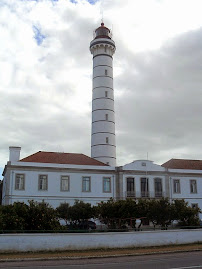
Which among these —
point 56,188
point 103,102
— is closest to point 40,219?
point 56,188

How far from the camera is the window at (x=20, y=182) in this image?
31.1 m

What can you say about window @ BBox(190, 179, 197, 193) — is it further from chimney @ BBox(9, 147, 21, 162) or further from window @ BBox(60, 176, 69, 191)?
chimney @ BBox(9, 147, 21, 162)

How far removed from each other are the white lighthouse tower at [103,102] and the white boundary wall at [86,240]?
19.0 meters

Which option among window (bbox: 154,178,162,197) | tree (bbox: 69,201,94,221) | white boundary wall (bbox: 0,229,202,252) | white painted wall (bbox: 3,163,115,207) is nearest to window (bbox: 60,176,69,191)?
white painted wall (bbox: 3,163,115,207)

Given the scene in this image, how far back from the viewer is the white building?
31.7 metres

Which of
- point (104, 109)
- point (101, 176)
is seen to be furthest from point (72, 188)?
point (104, 109)

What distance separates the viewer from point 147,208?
23547mm

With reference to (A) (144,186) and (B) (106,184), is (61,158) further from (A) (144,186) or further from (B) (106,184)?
(A) (144,186)

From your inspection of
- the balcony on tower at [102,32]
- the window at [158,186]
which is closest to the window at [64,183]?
the window at [158,186]

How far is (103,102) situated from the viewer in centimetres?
3872

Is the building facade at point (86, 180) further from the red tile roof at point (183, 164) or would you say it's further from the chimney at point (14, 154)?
the red tile roof at point (183, 164)

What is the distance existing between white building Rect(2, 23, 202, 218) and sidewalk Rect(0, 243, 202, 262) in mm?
15764

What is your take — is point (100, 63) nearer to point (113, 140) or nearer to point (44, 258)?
point (113, 140)

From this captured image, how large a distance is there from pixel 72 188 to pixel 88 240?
16.3 m
